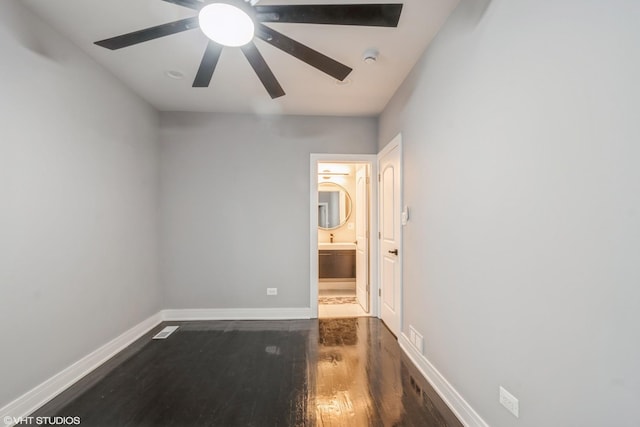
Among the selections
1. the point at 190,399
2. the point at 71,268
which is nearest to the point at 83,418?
the point at 190,399

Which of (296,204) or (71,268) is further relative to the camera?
(296,204)

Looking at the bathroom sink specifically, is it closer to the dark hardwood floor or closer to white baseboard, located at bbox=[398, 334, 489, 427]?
the dark hardwood floor

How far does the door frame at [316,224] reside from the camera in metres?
3.69

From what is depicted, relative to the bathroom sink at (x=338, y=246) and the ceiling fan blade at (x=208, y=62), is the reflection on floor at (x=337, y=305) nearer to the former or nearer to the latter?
the bathroom sink at (x=338, y=246)

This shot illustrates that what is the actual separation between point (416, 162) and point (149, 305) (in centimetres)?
344

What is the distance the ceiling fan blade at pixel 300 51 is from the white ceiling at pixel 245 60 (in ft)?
1.57

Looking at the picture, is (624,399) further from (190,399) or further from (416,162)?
(190,399)

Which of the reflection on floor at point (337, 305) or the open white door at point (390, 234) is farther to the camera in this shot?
the reflection on floor at point (337, 305)

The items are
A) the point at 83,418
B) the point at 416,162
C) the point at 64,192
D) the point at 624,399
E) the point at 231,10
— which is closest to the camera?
the point at 624,399

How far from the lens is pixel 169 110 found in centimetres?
362

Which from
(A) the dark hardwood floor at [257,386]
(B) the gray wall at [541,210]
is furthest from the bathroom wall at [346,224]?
(B) the gray wall at [541,210]

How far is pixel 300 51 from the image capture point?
1601 mm

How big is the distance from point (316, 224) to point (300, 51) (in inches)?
93.2

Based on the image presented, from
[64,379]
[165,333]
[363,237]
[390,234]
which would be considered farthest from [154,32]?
[363,237]
